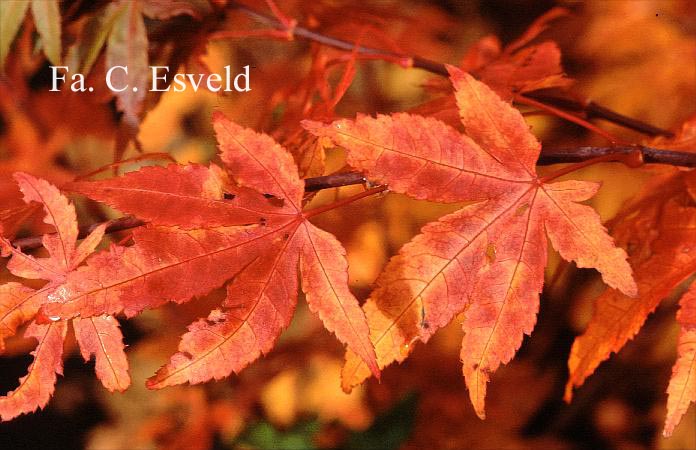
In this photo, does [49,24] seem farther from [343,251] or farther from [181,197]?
[343,251]

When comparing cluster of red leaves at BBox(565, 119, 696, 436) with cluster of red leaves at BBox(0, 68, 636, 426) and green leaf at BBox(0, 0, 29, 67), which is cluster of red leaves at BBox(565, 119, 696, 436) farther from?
green leaf at BBox(0, 0, 29, 67)

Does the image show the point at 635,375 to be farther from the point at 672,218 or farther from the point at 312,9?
the point at 312,9

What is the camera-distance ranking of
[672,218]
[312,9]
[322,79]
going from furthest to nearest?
[312,9]
[322,79]
[672,218]

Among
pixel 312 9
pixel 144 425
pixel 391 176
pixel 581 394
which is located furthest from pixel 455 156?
pixel 144 425

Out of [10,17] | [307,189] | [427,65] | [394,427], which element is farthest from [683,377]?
[10,17]

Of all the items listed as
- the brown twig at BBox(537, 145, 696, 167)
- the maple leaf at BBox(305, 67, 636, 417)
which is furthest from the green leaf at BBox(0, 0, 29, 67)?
the brown twig at BBox(537, 145, 696, 167)

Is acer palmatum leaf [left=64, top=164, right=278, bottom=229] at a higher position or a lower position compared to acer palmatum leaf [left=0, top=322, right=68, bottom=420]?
higher
